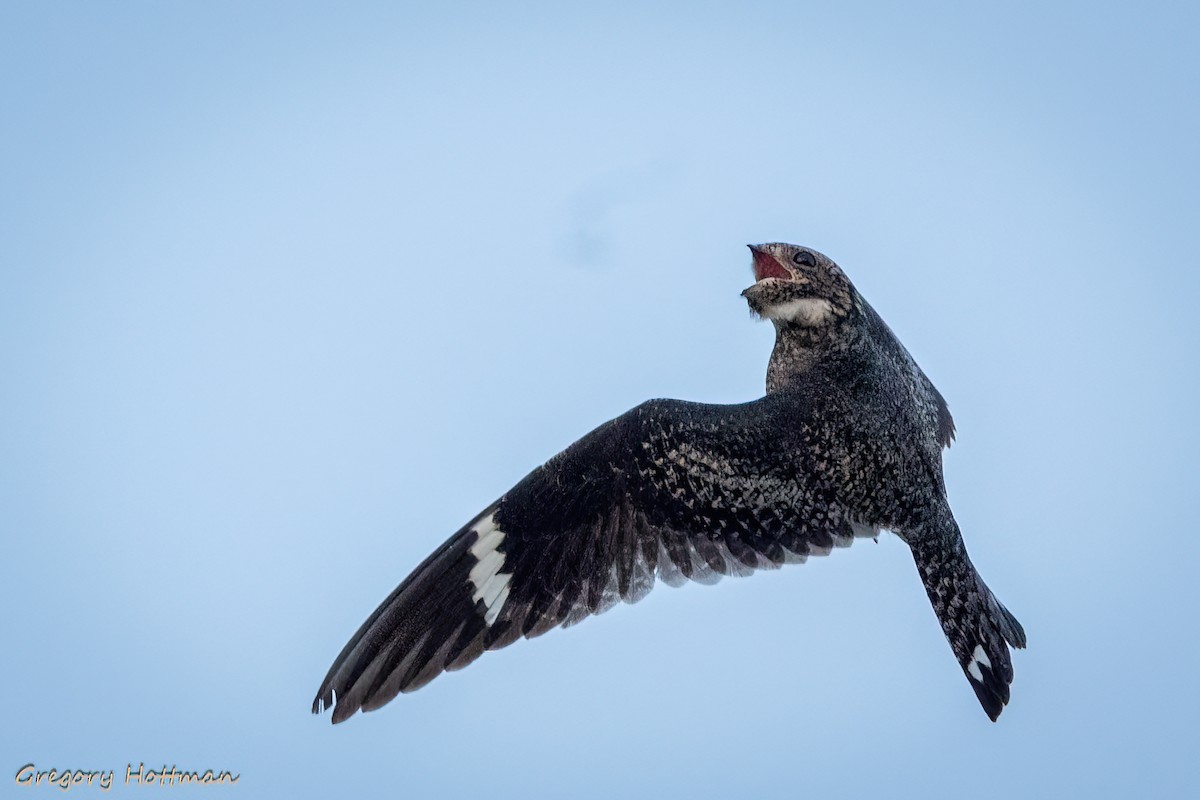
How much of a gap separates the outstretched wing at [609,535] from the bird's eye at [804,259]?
1.58ft

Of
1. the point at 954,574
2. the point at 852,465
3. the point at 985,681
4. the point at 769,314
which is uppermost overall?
the point at 769,314

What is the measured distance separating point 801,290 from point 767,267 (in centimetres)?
16

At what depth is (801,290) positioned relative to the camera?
4281 mm

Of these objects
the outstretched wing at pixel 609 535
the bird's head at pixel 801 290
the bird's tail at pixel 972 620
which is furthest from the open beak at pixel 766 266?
the bird's tail at pixel 972 620

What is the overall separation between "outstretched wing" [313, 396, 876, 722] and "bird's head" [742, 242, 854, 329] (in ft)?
1.02

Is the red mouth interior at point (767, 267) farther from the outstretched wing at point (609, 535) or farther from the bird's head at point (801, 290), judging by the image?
the outstretched wing at point (609, 535)

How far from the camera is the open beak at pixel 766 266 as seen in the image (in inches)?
170

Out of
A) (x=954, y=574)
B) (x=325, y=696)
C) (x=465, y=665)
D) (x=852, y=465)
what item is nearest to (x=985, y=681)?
(x=954, y=574)

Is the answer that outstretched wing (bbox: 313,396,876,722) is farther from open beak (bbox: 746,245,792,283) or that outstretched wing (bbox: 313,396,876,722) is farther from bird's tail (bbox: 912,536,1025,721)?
open beak (bbox: 746,245,792,283)

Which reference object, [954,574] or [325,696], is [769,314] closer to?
[954,574]

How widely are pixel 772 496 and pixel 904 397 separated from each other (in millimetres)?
569

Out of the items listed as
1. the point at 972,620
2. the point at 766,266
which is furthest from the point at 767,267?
the point at 972,620

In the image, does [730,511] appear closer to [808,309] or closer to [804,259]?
[808,309]

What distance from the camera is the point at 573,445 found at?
14.2 ft
